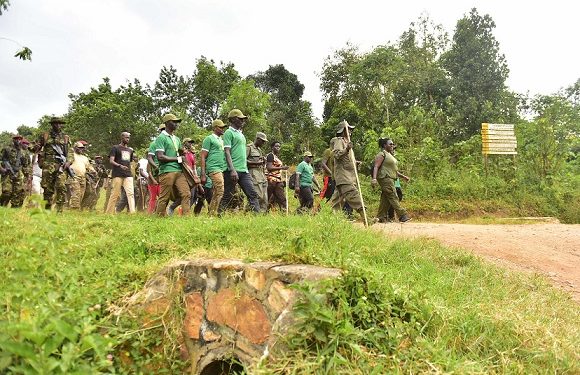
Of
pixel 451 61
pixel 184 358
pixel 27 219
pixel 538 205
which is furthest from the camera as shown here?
pixel 451 61

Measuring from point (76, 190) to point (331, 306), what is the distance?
8377 millimetres

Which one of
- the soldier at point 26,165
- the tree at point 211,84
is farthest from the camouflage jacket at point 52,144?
the tree at point 211,84

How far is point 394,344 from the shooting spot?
3.17 meters

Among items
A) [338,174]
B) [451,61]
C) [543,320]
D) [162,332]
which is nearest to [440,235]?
[338,174]

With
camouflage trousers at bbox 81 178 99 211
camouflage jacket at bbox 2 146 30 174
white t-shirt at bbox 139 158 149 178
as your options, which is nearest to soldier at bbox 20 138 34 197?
camouflage jacket at bbox 2 146 30 174

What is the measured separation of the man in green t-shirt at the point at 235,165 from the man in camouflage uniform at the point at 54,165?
282 cm

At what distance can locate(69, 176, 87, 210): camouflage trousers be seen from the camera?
33.5 ft

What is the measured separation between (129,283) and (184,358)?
2.92 feet

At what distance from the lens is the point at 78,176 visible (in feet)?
33.4

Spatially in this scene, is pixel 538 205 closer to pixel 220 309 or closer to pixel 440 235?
pixel 440 235

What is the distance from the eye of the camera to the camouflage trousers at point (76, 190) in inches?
402

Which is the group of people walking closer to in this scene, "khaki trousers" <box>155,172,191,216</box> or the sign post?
"khaki trousers" <box>155,172,191,216</box>

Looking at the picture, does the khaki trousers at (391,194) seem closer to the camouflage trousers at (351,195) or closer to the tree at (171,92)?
the camouflage trousers at (351,195)

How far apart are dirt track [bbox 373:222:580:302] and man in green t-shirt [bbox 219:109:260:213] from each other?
6.80ft
